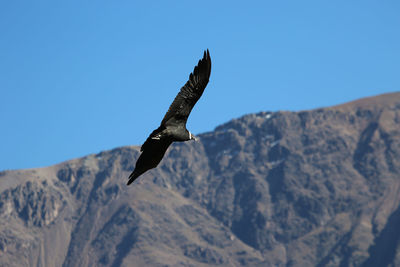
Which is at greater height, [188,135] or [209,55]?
[209,55]

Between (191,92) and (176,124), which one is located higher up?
(191,92)

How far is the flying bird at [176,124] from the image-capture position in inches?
872

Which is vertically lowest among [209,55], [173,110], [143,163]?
[143,163]

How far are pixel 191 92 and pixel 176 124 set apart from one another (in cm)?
154

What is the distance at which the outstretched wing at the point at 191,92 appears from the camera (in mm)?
23547

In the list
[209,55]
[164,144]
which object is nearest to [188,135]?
[164,144]

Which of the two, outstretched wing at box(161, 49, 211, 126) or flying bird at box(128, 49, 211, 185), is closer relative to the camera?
flying bird at box(128, 49, 211, 185)

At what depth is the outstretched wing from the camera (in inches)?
927

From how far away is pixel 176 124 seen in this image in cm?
2322

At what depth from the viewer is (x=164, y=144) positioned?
74.4 ft

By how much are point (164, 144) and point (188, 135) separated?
91 cm

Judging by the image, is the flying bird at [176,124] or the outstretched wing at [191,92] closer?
the flying bird at [176,124]

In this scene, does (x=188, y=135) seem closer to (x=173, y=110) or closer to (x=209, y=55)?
(x=173, y=110)

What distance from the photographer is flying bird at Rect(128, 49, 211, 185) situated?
22.1m
